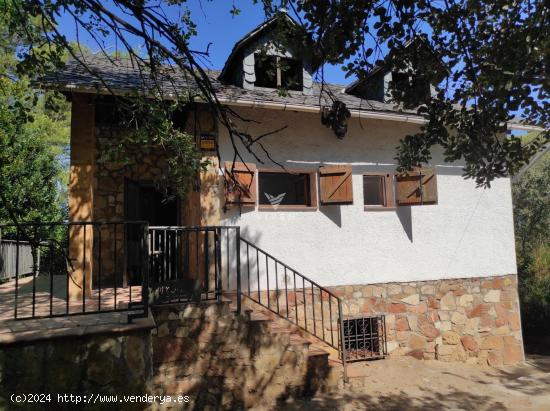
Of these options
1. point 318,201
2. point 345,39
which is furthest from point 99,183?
point 345,39

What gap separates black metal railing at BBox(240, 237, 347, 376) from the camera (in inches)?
241

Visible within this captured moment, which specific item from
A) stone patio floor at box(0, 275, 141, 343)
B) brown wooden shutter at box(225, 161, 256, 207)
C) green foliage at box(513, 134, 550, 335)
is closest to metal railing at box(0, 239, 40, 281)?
stone patio floor at box(0, 275, 141, 343)

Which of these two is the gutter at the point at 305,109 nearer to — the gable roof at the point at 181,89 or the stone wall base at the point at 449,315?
the gable roof at the point at 181,89

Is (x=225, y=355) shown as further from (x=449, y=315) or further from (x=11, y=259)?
(x=11, y=259)

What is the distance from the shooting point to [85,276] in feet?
16.4

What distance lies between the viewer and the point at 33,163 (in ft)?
36.0

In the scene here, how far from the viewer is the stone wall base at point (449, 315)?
22.9 ft

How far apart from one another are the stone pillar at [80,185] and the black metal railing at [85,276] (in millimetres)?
15

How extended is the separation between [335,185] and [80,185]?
4.07m

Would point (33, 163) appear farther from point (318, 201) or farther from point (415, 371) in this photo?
point (415, 371)

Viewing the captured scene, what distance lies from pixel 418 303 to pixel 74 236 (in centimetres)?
602

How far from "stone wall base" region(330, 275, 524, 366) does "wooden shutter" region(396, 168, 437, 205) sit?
5.16 feet

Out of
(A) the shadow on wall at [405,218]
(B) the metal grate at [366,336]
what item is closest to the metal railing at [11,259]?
(B) the metal grate at [366,336]

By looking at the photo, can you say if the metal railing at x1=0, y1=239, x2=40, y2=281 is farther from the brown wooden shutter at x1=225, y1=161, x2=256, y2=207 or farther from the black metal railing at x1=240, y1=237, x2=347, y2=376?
the black metal railing at x1=240, y1=237, x2=347, y2=376
